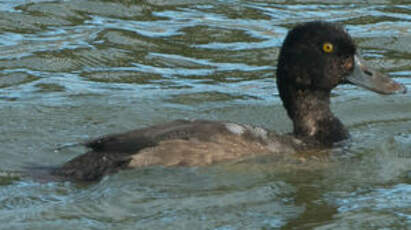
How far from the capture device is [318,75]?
8.14 m

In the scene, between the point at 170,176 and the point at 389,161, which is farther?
the point at 389,161

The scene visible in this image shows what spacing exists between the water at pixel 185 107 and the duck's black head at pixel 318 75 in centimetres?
34

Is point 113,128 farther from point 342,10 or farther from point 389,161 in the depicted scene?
point 342,10

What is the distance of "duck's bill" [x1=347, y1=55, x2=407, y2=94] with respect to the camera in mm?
8234

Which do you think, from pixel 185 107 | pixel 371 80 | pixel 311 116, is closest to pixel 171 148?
pixel 311 116

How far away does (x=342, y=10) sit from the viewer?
519 inches

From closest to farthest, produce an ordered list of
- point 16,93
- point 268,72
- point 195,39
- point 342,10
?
point 16,93 < point 268,72 < point 195,39 < point 342,10

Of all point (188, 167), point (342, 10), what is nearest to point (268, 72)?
point (342, 10)

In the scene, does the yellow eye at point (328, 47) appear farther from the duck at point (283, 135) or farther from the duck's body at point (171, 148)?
the duck's body at point (171, 148)

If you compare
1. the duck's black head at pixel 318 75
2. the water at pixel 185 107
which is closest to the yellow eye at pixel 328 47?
the duck's black head at pixel 318 75

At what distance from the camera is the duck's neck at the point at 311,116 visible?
27.0ft

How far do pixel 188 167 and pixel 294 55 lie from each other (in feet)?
4.83

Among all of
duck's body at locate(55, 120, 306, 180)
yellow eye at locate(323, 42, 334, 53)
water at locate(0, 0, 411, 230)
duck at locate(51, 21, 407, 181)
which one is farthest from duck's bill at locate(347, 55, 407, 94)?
duck's body at locate(55, 120, 306, 180)

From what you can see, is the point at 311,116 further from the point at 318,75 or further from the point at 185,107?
the point at 185,107
